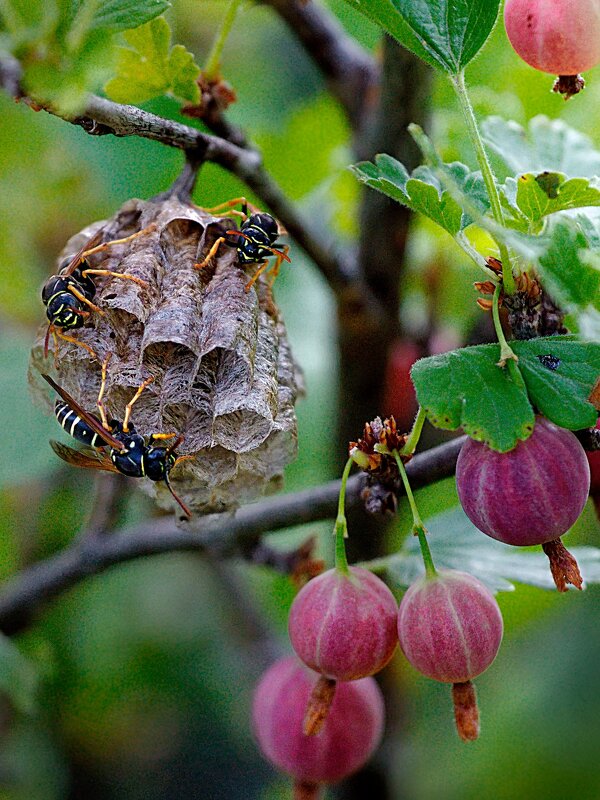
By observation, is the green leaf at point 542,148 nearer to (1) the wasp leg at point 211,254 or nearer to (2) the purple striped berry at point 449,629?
(1) the wasp leg at point 211,254

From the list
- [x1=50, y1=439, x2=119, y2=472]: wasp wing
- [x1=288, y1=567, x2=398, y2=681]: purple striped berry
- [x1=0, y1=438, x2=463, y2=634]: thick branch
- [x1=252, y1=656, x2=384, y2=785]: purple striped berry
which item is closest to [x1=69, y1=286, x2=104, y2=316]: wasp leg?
[x1=50, y1=439, x2=119, y2=472]: wasp wing

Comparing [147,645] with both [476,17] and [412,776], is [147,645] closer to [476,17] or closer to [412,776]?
[412,776]

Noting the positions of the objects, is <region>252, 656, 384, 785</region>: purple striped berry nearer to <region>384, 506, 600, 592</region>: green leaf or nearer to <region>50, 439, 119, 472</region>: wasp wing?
<region>384, 506, 600, 592</region>: green leaf

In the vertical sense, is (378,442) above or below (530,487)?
below

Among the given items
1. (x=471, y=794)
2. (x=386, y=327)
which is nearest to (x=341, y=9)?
(x=386, y=327)

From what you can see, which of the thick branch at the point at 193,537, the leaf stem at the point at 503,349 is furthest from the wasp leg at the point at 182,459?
the leaf stem at the point at 503,349

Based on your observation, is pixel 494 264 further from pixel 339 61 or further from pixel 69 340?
pixel 339 61

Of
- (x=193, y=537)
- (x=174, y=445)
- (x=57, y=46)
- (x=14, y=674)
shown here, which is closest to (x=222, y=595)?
(x=14, y=674)
